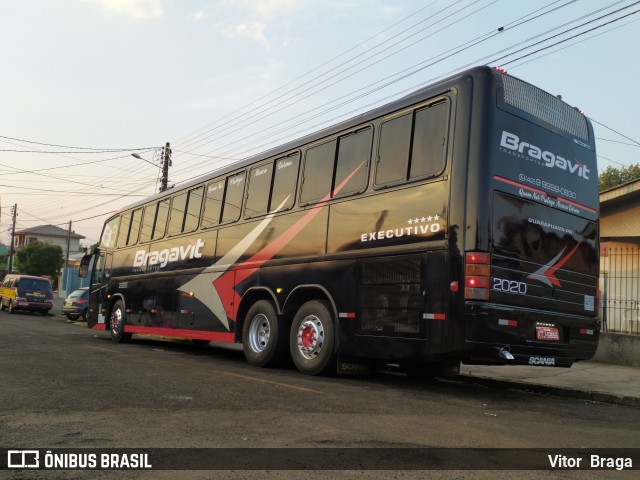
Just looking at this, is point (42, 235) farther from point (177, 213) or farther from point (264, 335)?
point (264, 335)

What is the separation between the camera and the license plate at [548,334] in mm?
7026

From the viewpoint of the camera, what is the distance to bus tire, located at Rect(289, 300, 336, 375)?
836 centimetres

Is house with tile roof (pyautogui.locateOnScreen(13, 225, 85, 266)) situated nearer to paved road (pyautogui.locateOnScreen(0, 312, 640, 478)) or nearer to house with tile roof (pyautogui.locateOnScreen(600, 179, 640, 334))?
house with tile roof (pyautogui.locateOnScreen(600, 179, 640, 334))

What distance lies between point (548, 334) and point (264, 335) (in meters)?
4.75

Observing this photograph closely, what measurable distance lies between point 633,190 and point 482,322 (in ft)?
32.8

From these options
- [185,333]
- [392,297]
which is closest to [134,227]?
[185,333]

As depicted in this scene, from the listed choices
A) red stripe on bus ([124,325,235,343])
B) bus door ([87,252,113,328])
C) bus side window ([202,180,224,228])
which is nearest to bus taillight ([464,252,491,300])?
red stripe on bus ([124,325,235,343])

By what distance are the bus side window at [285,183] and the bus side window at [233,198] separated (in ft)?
3.86

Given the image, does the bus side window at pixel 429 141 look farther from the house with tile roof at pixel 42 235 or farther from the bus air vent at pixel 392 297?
the house with tile roof at pixel 42 235

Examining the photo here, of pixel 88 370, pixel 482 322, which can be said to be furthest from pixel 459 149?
pixel 88 370

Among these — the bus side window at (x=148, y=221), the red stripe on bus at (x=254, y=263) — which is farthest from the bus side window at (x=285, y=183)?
the bus side window at (x=148, y=221)

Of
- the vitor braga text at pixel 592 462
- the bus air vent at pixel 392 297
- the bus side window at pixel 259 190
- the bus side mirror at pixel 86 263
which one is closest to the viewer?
the vitor braga text at pixel 592 462

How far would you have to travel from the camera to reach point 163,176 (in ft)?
96.3

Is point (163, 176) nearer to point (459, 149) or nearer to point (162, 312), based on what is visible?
point (162, 312)
